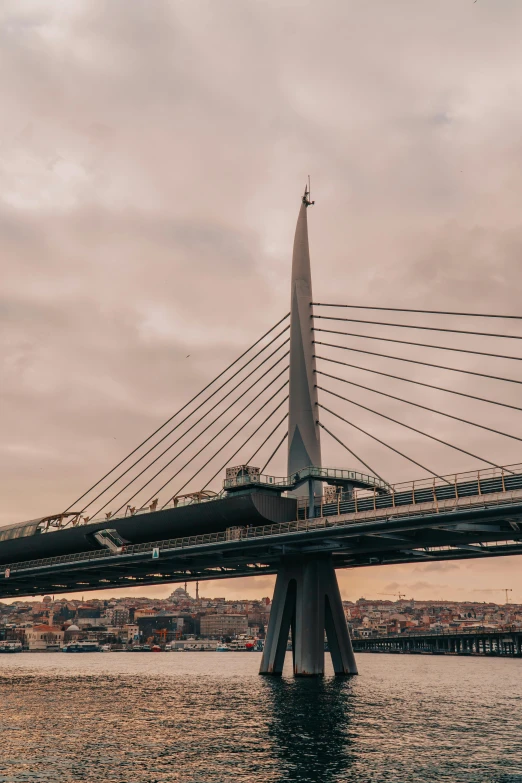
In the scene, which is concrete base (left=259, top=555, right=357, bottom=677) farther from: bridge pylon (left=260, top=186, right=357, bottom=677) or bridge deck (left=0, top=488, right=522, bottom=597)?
bridge deck (left=0, top=488, right=522, bottom=597)

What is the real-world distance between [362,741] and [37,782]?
1592 cm

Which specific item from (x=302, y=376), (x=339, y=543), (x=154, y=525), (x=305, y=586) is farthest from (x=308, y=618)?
(x=302, y=376)

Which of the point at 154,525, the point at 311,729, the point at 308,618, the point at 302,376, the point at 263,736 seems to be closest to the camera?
the point at 263,736

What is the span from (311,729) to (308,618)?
91.3 ft

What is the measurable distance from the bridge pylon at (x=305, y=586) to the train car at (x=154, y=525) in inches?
166

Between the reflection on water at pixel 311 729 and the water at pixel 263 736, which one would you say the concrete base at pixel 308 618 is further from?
the water at pixel 263 736

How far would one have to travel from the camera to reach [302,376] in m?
74.1

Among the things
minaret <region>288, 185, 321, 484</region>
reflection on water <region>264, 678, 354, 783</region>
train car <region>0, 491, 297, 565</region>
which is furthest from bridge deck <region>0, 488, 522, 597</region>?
reflection on water <region>264, 678, 354, 783</region>

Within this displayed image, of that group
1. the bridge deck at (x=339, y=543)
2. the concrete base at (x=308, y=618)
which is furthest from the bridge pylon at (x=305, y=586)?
the bridge deck at (x=339, y=543)

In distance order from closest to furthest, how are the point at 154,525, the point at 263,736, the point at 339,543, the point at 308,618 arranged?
the point at 263,736
the point at 339,543
the point at 308,618
the point at 154,525

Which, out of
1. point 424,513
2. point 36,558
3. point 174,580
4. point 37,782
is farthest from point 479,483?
point 36,558

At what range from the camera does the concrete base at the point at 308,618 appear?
6769 centimetres

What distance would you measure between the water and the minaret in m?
21.0

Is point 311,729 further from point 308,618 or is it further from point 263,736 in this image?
point 308,618
